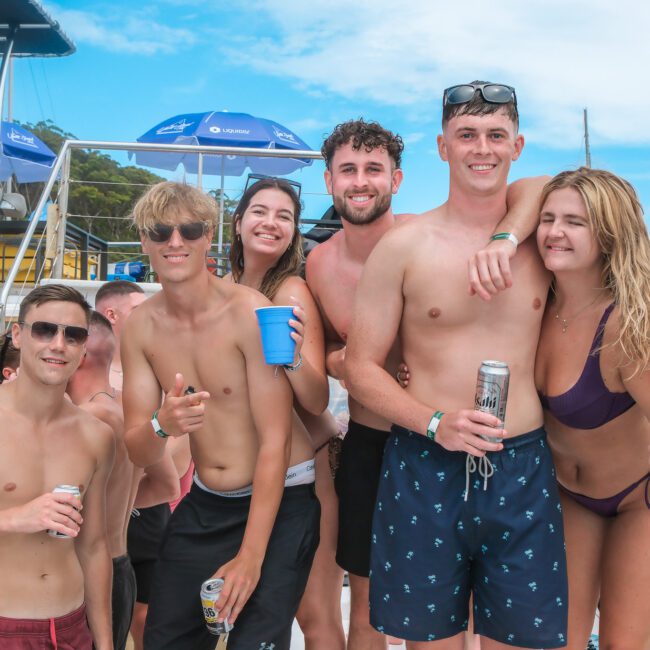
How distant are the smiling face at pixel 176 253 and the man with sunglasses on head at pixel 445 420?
667mm

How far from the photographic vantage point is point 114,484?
303cm

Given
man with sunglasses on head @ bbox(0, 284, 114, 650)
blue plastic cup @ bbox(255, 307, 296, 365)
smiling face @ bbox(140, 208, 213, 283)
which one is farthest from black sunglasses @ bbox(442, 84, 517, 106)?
man with sunglasses on head @ bbox(0, 284, 114, 650)

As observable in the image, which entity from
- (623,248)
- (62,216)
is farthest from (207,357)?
(62,216)

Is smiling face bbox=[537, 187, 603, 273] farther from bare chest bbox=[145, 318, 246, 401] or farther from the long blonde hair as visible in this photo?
bare chest bbox=[145, 318, 246, 401]

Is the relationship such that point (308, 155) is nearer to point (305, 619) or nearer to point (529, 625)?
point (305, 619)

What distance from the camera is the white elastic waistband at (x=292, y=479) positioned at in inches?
102

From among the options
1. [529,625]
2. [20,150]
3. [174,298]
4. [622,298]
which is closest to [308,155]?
[174,298]

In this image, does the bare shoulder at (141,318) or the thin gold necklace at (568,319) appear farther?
the bare shoulder at (141,318)

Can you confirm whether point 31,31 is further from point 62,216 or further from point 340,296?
point 340,296

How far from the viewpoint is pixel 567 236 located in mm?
2348

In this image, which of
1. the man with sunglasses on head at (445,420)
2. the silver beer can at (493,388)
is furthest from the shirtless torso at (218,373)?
the silver beer can at (493,388)

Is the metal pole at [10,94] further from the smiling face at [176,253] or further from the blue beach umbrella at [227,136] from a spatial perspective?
the smiling face at [176,253]

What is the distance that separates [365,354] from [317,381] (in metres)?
0.24

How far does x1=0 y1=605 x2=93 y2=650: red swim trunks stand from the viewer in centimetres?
228
